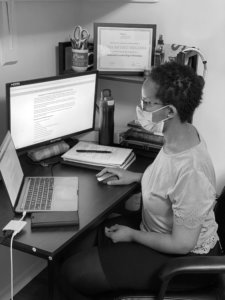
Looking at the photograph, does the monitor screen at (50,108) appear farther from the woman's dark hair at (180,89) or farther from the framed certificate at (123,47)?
the woman's dark hair at (180,89)

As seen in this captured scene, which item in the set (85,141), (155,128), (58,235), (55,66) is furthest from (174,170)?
(55,66)

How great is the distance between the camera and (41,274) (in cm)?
231

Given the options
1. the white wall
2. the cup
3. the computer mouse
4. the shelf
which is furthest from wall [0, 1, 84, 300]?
the computer mouse

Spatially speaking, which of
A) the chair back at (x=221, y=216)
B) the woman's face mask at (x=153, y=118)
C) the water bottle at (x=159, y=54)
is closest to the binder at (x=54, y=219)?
the woman's face mask at (x=153, y=118)

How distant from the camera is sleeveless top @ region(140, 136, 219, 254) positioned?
134 centimetres

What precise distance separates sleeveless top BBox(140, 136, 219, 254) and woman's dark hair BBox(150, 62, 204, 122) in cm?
15

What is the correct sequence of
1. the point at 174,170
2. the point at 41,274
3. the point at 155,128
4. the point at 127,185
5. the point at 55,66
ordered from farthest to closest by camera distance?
the point at 41,274 → the point at 55,66 → the point at 127,185 → the point at 155,128 → the point at 174,170

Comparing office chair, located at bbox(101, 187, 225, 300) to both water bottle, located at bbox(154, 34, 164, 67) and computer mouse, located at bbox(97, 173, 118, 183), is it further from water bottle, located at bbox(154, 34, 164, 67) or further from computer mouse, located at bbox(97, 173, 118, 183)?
water bottle, located at bbox(154, 34, 164, 67)

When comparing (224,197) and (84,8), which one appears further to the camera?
(84,8)

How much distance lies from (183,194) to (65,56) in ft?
3.67

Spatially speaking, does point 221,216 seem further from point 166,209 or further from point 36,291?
point 36,291

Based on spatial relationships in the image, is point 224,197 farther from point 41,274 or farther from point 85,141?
point 41,274

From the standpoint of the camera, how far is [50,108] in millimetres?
1818

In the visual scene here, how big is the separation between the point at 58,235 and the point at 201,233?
513 mm
